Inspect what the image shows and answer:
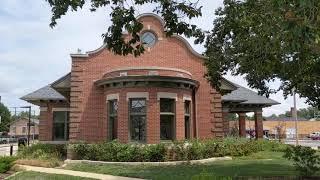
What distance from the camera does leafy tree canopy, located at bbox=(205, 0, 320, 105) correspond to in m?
11.2

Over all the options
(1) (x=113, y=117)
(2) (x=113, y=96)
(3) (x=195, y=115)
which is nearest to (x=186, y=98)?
(3) (x=195, y=115)

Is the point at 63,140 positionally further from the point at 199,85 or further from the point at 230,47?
the point at 230,47

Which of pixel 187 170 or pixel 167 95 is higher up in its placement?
pixel 167 95

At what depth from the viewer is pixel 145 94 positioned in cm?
2327

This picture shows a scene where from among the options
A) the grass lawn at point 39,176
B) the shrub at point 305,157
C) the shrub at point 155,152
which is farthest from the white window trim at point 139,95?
the shrub at point 305,157

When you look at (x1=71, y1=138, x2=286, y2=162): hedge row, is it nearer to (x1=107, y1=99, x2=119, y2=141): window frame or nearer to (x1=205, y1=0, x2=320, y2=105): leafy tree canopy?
(x1=107, y1=99, x2=119, y2=141): window frame

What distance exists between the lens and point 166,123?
78.6 feet

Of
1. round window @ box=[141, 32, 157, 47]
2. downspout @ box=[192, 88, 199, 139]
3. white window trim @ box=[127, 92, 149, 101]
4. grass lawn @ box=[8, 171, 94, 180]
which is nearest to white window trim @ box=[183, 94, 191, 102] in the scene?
downspout @ box=[192, 88, 199, 139]

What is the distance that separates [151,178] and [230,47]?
18.2ft

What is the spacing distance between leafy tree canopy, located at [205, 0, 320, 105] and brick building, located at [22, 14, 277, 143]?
6.93 meters

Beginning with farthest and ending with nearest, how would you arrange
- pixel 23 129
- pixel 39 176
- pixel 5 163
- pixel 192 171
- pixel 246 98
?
1. pixel 23 129
2. pixel 246 98
3. pixel 5 163
4. pixel 192 171
5. pixel 39 176

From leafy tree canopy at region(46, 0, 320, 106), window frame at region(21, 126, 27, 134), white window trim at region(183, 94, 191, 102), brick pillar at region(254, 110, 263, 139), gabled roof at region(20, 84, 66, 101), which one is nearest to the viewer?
leafy tree canopy at region(46, 0, 320, 106)

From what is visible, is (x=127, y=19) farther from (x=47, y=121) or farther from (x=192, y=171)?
(x=47, y=121)

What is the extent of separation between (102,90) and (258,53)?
14032 mm
